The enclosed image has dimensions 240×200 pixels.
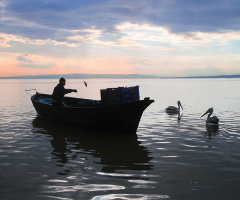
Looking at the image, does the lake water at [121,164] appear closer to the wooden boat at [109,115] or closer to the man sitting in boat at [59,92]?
the wooden boat at [109,115]

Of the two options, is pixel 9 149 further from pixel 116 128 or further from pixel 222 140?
pixel 222 140

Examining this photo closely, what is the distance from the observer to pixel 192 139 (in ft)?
34.9

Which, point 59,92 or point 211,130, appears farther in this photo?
point 59,92

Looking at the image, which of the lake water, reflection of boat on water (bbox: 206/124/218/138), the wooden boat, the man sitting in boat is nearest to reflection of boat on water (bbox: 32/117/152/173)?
the lake water

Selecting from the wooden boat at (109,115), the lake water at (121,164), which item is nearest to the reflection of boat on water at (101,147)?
the lake water at (121,164)

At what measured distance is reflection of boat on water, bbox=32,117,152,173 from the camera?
7.85 metres

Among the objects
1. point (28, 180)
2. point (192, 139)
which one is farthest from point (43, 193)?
point (192, 139)

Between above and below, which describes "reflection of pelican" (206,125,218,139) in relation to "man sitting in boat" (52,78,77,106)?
below

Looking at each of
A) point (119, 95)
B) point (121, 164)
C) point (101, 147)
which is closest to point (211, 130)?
point (119, 95)

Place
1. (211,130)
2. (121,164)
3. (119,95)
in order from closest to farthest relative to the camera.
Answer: (121,164) → (119,95) → (211,130)

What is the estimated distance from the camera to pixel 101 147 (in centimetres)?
974

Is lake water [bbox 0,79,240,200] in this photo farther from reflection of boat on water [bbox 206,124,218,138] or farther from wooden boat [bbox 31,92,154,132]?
wooden boat [bbox 31,92,154,132]

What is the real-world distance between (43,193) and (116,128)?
706 cm

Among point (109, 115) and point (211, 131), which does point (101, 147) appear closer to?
point (109, 115)
